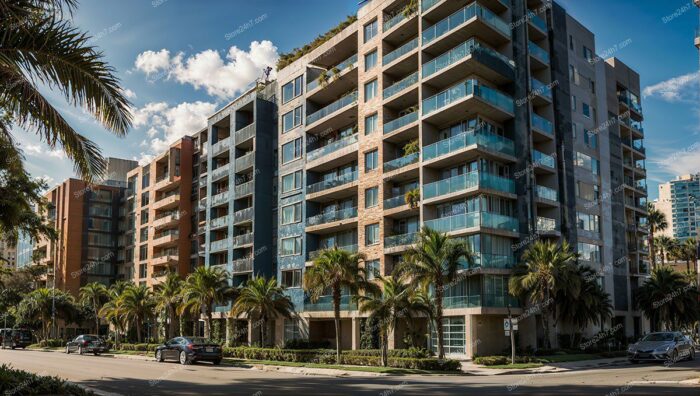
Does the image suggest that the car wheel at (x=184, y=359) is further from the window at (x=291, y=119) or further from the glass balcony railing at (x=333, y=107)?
the window at (x=291, y=119)

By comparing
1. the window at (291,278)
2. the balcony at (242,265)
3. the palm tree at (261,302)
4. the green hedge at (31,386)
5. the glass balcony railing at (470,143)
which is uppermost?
the glass balcony railing at (470,143)

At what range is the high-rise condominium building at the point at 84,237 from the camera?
97.6 metres

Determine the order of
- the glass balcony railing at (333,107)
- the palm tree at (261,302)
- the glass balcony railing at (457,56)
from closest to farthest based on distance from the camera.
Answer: the glass balcony railing at (457,56) < the palm tree at (261,302) < the glass balcony railing at (333,107)

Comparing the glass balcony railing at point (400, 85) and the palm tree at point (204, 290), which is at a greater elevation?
the glass balcony railing at point (400, 85)

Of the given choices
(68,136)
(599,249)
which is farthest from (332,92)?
(68,136)

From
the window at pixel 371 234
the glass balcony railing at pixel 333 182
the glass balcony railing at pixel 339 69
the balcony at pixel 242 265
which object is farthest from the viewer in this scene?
the balcony at pixel 242 265

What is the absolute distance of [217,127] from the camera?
68.0 meters

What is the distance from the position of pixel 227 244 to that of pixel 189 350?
87.0 ft

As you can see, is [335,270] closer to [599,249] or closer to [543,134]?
[543,134]

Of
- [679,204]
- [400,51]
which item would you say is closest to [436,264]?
[400,51]

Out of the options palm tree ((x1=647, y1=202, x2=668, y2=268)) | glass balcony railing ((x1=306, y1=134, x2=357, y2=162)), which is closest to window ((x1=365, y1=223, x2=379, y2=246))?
glass balcony railing ((x1=306, y1=134, x2=357, y2=162))

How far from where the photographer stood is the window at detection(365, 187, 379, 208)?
4759cm

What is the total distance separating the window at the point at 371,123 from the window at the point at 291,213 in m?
10.1

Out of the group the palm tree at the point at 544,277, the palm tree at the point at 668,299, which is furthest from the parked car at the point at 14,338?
the palm tree at the point at 668,299
